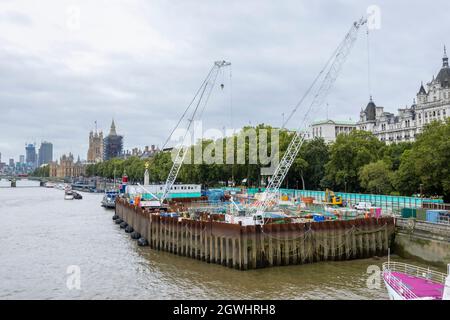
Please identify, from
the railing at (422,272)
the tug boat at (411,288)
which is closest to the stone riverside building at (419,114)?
the railing at (422,272)

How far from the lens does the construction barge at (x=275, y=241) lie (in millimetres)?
32844

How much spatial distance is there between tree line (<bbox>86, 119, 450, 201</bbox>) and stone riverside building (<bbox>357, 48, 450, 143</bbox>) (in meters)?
30.5

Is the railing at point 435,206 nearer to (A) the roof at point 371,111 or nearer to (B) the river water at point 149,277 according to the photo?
(B) the river water at point 149,277

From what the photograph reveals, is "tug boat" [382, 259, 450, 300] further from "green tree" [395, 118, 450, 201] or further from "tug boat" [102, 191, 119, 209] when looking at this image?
"tug boat" [102, 191, 119, 209]

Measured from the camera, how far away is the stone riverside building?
114m

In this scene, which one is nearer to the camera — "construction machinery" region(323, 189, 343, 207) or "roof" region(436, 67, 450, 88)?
"construction machinery" region(323, 189, 343, 207)

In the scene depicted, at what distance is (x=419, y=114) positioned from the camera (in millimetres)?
120750

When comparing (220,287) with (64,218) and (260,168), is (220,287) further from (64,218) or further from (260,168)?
(260,168)

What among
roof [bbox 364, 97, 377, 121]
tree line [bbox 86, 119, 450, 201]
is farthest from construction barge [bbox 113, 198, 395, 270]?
roof [bbox 364, 97, 377, 121]

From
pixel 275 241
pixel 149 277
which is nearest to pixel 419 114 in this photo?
pixel 275 241

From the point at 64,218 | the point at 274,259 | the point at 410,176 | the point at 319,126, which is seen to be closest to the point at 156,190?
the point at 64,218

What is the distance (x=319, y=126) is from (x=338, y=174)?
90947 millimetres

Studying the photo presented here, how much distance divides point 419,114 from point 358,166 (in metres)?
52.4

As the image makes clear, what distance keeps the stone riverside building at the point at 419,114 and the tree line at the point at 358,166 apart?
30550 mm
